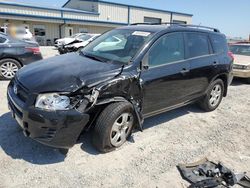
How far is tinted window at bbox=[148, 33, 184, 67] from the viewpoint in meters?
4.05

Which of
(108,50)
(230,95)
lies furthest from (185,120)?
(230,95)

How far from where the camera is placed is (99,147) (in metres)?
3.55

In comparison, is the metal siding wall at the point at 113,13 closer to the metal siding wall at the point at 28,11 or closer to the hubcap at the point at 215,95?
the metal siding wall at the point at 28,11

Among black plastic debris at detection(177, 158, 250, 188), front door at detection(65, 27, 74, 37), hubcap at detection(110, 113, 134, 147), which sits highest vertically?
front door at detection(65, 27, 74, 37)

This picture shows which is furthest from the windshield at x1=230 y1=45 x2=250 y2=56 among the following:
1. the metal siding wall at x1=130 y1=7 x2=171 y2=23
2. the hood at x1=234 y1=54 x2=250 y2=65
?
the metal siding wall at x1=130 y1=7 x2=171 y2=23

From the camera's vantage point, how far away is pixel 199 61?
4.93 metres

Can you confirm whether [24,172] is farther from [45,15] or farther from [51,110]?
[45,15]

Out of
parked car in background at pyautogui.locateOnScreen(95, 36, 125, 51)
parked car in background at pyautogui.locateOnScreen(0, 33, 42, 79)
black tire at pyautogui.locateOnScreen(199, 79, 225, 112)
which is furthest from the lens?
parked car in background at pyautogui.locateOnScreen(0, 33, 42, 79)

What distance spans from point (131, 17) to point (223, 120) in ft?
120

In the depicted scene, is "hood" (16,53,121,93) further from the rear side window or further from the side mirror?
the rear side window

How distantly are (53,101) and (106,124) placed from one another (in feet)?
2.56

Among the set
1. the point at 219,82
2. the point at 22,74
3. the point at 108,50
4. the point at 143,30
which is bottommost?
the point at 219,82

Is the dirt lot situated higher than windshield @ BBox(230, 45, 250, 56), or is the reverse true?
windshield @ BBox(230, 45, 250, 56)

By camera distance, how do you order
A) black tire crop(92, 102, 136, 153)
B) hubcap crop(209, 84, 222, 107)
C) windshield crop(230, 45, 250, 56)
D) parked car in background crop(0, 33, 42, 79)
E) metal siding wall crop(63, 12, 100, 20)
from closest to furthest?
1. black tire crop(92, 102, 136, 153)
2. hubcap crop(209, 84, 222, 107)
3. parked car in background crop(0, 33, 42, 79)
4. windshield crop(230, 45, 250, 56)
5. metal siding wall crop(63, 12, 100, 20)
